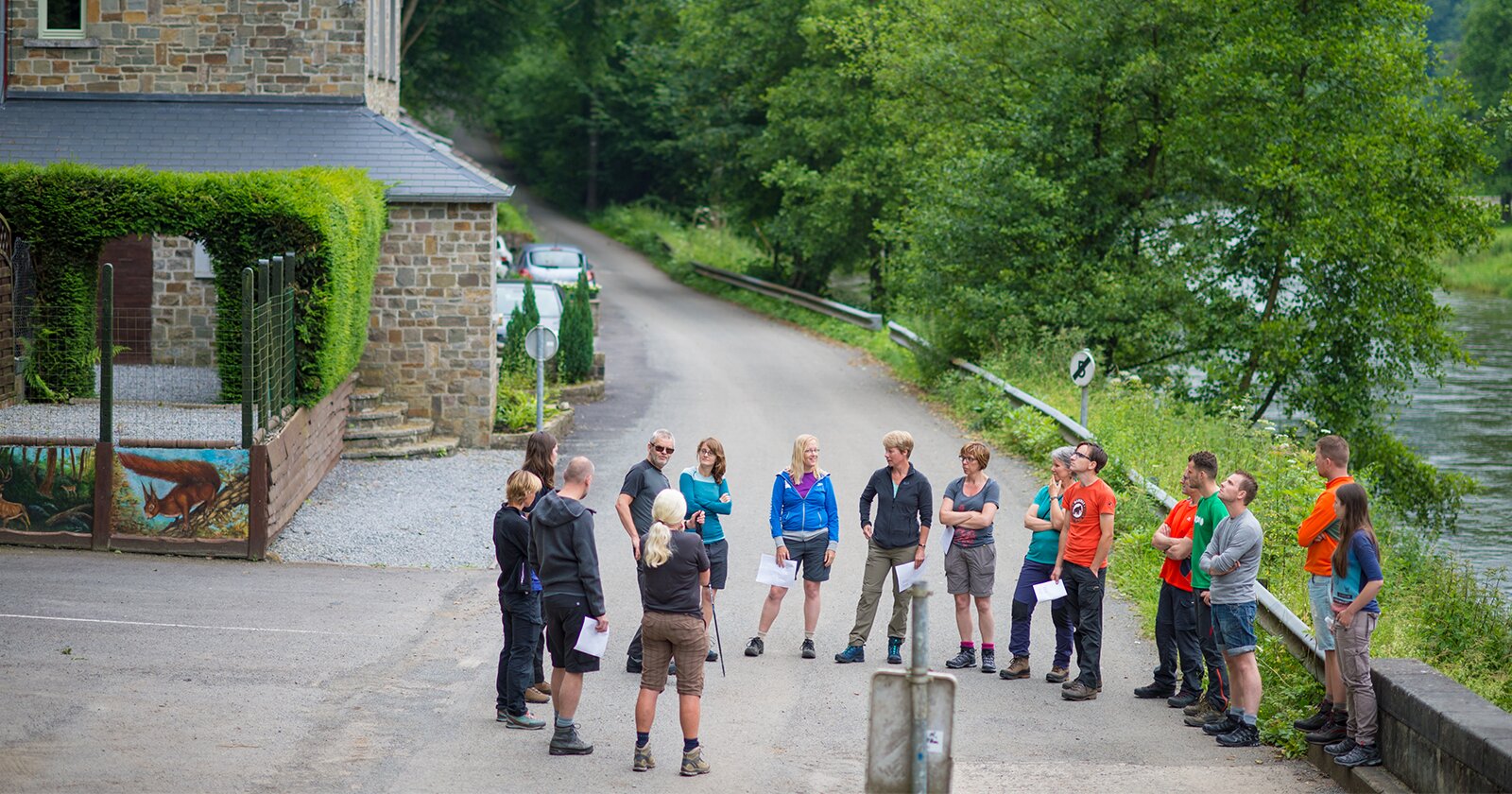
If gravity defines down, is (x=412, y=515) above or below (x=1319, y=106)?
below

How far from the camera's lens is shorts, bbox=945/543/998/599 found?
10391 mm

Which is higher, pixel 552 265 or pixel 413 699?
pixel 552 265

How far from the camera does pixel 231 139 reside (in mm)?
19688

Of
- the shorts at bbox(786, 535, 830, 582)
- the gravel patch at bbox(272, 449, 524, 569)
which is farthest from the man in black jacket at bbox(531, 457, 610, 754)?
the gravel patch at bbox(272, 449, 524, 569)

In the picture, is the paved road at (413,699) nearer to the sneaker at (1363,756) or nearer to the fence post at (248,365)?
the sneaker at (1363,756)

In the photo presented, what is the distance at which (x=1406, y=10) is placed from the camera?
22609 mm

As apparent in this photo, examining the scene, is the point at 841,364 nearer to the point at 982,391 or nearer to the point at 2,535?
the point at 982,391

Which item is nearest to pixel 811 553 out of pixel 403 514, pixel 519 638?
pixel 519 638

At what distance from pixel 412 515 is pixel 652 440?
639 cm

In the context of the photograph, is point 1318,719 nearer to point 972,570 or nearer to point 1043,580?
point 1043,580

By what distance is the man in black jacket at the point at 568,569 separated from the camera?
27.0 feet

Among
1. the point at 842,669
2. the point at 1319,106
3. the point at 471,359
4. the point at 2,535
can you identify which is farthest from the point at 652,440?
the point at 1319,106

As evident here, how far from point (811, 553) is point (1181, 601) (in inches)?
103

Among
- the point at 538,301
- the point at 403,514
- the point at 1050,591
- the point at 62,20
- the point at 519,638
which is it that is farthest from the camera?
the point at 538,301
